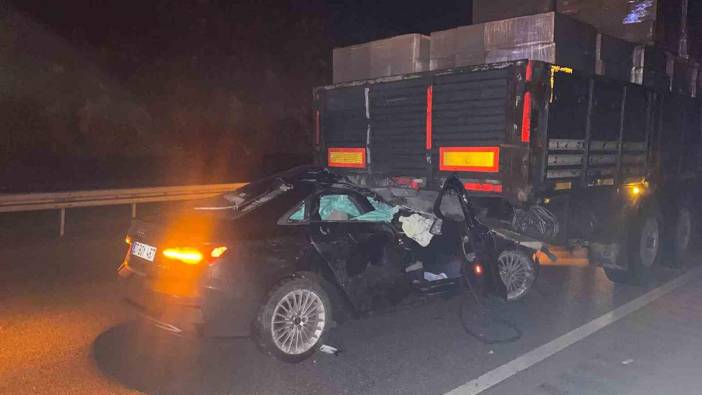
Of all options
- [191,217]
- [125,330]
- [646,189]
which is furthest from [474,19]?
[125,330]

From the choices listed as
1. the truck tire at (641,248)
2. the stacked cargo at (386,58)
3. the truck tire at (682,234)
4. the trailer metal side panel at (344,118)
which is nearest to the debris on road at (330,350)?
the trailer metal side panel at (344,118)

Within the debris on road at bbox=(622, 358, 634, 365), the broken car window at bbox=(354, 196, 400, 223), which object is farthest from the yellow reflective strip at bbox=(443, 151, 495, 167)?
the debris on road at bbox=(622, 358, 634, 365)

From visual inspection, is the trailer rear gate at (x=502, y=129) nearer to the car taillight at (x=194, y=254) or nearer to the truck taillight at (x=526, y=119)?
the truck taillight at (x=526, y=119)

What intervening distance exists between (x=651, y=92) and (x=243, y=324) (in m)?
6.05

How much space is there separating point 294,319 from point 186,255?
95 centimetres

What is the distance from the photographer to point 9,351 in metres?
4.14

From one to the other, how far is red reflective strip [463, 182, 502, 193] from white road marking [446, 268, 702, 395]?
1.50 m

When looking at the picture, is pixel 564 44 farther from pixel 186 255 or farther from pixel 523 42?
pixel 186 255

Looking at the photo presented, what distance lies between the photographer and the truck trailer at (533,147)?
5074 millimetres

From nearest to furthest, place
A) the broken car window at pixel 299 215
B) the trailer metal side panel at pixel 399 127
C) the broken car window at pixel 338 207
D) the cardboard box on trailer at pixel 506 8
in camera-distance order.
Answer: the broken car window at pixel 299 215 < the broken car window at pixel 338 207 < the trailer metal side panel at pixel 399 127 < the cardboard box on trailer at pixel 506 8

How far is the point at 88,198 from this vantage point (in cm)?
988

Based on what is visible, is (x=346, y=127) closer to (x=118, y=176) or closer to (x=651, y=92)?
(x=651, y=92)

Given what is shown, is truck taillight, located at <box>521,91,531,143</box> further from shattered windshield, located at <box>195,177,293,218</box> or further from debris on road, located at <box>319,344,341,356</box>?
debris on road, located at <box>319,344,341,356</box>

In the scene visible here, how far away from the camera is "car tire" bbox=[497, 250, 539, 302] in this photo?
5.74m
